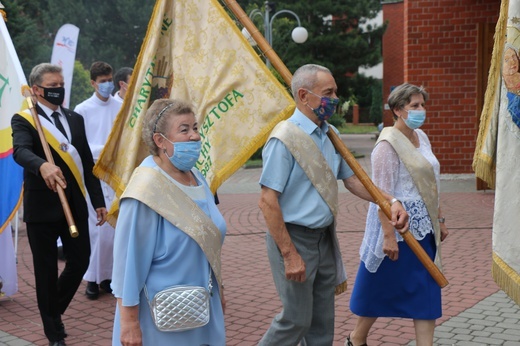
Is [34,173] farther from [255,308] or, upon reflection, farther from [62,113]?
[255,308]

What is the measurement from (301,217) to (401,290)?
1.13 m

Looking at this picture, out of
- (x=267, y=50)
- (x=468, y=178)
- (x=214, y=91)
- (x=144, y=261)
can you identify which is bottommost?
(x=468, y=178)

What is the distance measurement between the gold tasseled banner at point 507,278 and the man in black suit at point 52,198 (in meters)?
3.00

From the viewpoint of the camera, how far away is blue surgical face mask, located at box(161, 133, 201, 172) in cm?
310

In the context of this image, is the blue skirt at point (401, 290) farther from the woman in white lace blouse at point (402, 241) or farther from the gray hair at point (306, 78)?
the gray hair at point (306, 78)

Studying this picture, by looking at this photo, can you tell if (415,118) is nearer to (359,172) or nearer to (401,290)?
(359,172)

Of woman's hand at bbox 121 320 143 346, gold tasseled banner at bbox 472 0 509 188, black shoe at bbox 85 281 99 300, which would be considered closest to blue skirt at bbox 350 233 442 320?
gold tasseled banner at bbox 472 0 509 188

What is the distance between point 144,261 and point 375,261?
6.50ft

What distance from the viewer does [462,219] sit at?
10.1 m

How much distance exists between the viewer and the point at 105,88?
7012mm

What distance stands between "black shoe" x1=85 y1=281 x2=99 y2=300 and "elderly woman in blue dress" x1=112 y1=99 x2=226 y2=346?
3.65 metres

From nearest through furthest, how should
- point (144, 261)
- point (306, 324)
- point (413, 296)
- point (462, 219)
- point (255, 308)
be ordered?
point (144, 261) < point (306, 324) < point (413, 296) < point (255, 308) < point (462, 219)

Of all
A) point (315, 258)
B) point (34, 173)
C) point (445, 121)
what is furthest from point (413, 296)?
point (445, 121)

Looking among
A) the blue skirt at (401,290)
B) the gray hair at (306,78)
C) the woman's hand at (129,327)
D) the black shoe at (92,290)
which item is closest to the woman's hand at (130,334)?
the woman's hand at (129,327)
